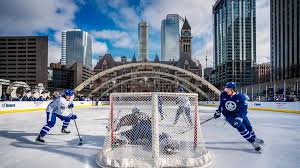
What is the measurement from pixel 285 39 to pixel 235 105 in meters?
88.0

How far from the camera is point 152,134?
441cm

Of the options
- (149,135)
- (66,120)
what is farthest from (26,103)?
(149,135)

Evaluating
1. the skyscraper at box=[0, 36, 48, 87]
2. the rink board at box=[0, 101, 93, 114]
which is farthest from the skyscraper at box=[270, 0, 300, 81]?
the skyscraper at box=[0, 36, 48, 87]

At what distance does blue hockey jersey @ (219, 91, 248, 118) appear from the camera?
618cm

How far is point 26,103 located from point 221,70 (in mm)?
129272

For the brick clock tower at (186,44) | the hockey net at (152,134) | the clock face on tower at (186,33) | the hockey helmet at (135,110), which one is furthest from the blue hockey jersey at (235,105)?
the clock face on tower at (186,33)

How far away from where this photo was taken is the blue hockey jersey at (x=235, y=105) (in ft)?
20.3

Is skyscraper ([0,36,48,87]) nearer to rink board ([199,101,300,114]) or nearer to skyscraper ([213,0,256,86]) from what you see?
skyscraper ([213,0,256,86])

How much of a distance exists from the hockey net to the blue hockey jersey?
0.89 metres

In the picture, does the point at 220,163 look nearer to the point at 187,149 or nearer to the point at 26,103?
the point at 187,149

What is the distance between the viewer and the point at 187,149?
5.33 m

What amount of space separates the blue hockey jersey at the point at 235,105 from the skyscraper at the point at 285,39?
72.4m

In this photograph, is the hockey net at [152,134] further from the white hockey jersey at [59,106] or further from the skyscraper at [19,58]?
the skyscraper at [19,58]

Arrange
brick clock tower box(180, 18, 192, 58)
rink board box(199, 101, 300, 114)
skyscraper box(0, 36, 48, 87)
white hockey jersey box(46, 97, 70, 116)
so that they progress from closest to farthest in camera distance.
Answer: white hockey jersey box(46, 97, 70, 116), rink board box(199, 101, 300, 114), skyscraper box(0, 36, 48, 87), brick clock tower box(180, 18, 192, 58)
